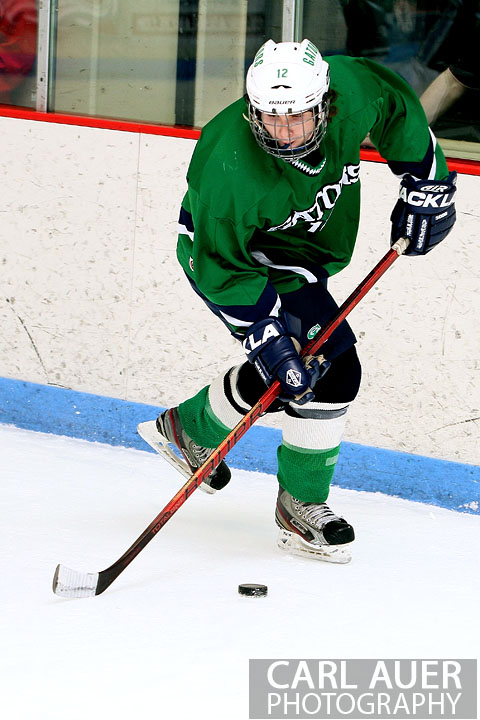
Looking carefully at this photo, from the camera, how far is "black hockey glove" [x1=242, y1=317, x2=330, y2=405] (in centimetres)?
202

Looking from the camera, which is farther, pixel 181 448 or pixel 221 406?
pixel 181 448

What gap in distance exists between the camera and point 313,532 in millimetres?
2252

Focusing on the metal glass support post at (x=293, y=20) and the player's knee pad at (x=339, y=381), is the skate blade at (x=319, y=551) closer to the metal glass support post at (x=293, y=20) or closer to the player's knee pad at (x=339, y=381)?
the player's knee pad at (x=339, y=381)

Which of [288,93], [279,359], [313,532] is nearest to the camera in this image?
[288,93]

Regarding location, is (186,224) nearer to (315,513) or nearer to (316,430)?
(316,430)

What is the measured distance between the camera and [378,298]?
8.84 ft

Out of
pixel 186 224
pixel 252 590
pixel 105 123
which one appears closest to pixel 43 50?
pixel 105 123

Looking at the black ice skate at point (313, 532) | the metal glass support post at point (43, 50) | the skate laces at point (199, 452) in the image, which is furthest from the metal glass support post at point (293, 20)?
the black ice skate at point (313, 532)

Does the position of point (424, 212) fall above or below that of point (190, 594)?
above

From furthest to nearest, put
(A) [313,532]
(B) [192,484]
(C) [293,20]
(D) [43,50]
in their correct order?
(D) [43,50]
(C) [293,20]
(A) [313,532]
(B) [192,484]

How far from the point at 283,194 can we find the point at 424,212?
0.34 metres

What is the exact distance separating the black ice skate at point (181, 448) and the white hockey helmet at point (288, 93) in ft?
2.57

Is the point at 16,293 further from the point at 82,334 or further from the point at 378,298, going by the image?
the point at 378,298

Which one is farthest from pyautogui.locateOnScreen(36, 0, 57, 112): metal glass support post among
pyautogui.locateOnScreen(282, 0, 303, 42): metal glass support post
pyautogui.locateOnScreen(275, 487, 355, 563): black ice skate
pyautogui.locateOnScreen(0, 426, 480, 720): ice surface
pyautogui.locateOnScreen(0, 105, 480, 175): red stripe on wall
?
pyautogui.locateOnScreen(275, 487, 355, 563): black ice skate
